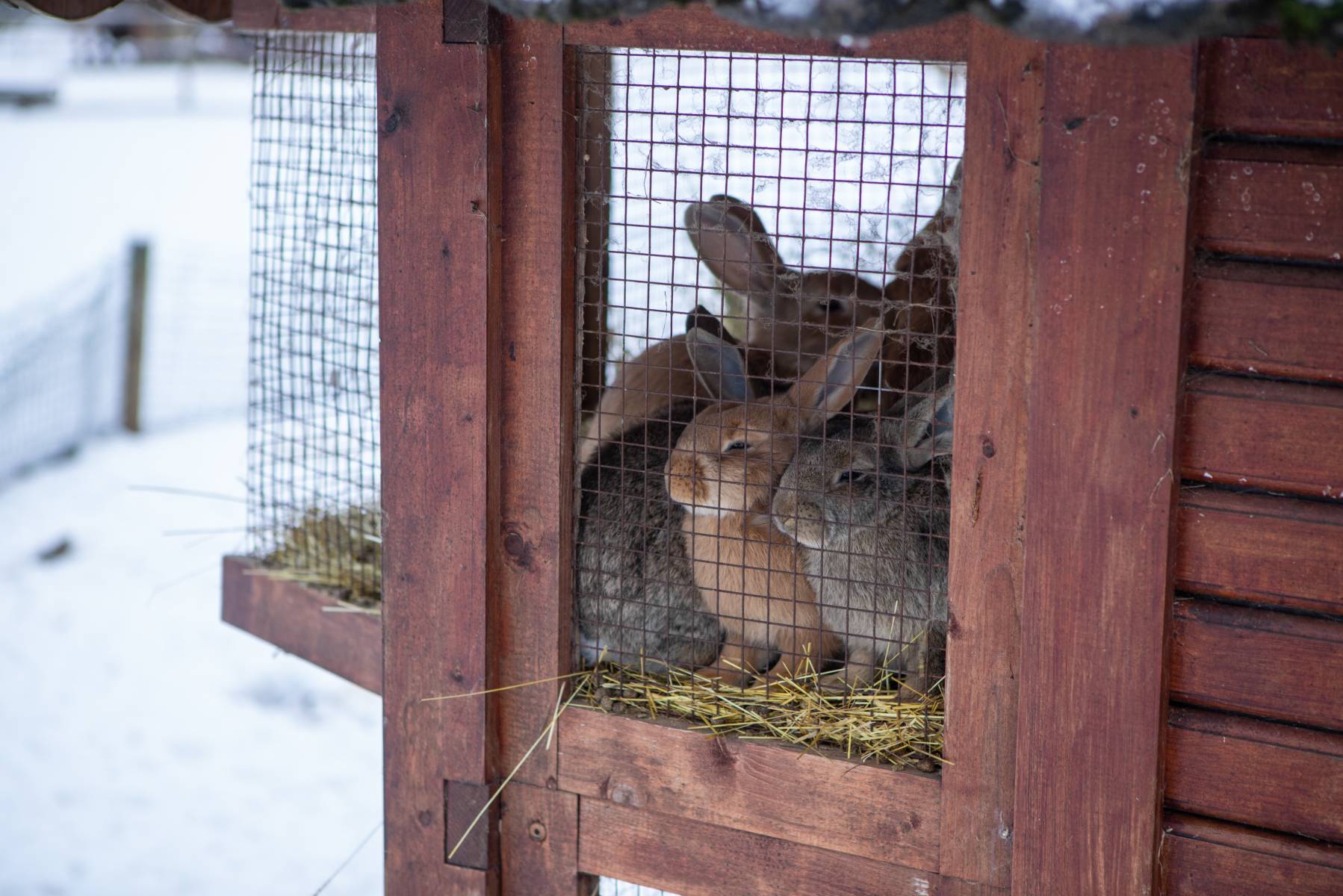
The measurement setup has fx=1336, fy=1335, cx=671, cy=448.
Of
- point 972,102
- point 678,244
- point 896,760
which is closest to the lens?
point 972,102

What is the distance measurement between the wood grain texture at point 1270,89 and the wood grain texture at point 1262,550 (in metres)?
0.55

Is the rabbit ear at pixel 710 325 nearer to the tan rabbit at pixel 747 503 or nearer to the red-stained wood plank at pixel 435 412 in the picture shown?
the tan rabbit at pixel 747 503

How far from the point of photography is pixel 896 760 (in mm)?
2504

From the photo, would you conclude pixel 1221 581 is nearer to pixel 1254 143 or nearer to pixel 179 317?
pixel 1254 143

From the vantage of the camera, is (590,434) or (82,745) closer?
(590,434)

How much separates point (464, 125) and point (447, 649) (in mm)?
1048

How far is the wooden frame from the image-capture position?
2008 millimetres

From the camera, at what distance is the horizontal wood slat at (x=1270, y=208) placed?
6.29ft

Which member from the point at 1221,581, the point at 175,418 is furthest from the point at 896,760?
the point at 175,418

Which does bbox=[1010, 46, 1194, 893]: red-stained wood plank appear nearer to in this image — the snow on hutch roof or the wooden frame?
the wooden frame

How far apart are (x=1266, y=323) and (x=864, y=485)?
3.38ft

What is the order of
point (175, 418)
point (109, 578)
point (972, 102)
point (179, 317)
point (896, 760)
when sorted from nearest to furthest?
point (972, 102)
point (896, 760)
point (109, 578)
point (175, 418)
point (179, 317)

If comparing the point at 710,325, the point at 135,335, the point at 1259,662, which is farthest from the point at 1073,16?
the point at 135,335

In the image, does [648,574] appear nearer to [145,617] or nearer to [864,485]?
[864,485]
